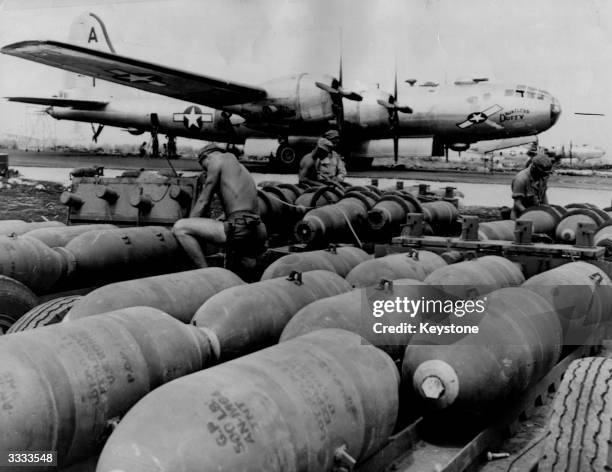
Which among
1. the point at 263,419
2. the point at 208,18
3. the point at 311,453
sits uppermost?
the point at 208,18

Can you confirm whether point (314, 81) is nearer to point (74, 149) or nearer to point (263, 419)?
point (263, 419)

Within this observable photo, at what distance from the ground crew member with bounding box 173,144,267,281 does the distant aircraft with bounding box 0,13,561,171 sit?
6170 mm

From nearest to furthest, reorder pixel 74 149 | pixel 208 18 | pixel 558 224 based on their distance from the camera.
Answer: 1. pixel 208 18
2. pixel 558 224
3. pixel 74 149

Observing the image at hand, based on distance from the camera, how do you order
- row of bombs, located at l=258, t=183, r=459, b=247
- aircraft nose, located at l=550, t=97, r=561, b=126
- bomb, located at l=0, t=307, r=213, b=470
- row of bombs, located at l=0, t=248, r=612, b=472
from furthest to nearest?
1. aircraft nose, located at l=550, t=97, r=561, b=126
2. row of bombs, located at l=258, t=183, r=459, b=247
3. bomb, located at l=0, t=307, r=213, b=470
4. row of bombs, located at l=0, t=248, r=612, b=472

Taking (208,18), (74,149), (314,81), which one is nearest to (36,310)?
(208,18)

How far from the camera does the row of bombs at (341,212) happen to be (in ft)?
28.1

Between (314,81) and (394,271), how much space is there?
1254 cm

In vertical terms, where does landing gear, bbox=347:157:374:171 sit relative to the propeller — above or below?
below

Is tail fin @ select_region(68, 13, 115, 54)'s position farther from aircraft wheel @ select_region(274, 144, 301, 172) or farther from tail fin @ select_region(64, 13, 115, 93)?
aircraft wheel @ select_region(274, 144, 301, 172)

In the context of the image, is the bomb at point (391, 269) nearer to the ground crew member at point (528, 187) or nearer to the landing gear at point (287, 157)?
the ground crew member at point (528, 187)

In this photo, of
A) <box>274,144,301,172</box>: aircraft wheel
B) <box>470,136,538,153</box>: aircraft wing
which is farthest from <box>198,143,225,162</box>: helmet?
<box>470,136,538,153</box>: aircraft wing

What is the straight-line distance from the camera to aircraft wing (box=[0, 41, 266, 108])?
33.5 feet

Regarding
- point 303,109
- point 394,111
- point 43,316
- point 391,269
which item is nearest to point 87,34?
point 303,109

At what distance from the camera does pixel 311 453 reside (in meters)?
2.60
